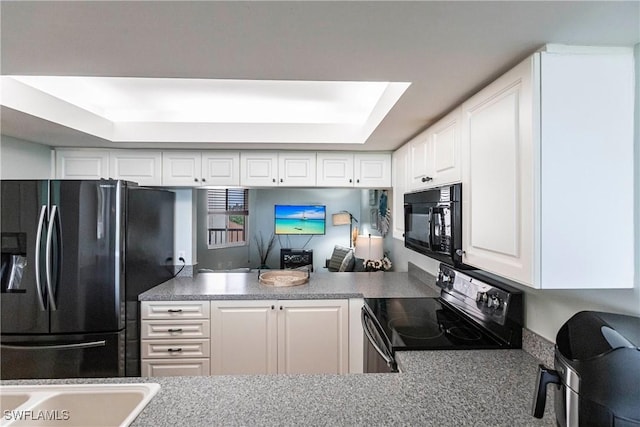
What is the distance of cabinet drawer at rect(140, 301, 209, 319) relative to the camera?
7.69ft

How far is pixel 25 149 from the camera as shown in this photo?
240 cm

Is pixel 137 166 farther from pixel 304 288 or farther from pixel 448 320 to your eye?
pixel 448 320

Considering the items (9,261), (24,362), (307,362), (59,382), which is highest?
(9,261)

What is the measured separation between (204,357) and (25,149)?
2.09m

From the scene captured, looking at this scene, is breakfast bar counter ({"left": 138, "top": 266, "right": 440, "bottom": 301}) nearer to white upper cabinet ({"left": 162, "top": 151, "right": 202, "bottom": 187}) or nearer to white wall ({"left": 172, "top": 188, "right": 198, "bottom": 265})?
white wall ({"left": 172, "top": 188, "right": 198, "bottom": 265})

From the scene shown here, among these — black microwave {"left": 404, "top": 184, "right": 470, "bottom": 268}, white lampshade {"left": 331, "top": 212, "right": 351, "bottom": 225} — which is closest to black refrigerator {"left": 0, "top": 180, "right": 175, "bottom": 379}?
black microwave {"left": 404, "top": 184, "right": 470, "bottom": 268}

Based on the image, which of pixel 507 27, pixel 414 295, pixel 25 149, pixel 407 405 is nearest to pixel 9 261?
pixel 25 149

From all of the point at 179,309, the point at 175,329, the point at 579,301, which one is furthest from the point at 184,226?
the point at 579,301

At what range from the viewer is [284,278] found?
2.82m

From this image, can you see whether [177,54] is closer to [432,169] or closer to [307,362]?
[432,169]

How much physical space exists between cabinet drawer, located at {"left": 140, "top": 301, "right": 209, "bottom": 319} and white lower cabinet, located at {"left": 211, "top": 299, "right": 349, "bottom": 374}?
0.08 m

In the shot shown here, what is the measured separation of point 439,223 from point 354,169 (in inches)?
52.1

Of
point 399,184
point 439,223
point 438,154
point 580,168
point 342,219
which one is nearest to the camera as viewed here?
point 580,168

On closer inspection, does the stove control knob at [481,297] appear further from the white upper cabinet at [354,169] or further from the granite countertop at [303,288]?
the white upper cabinet at [354,169]
